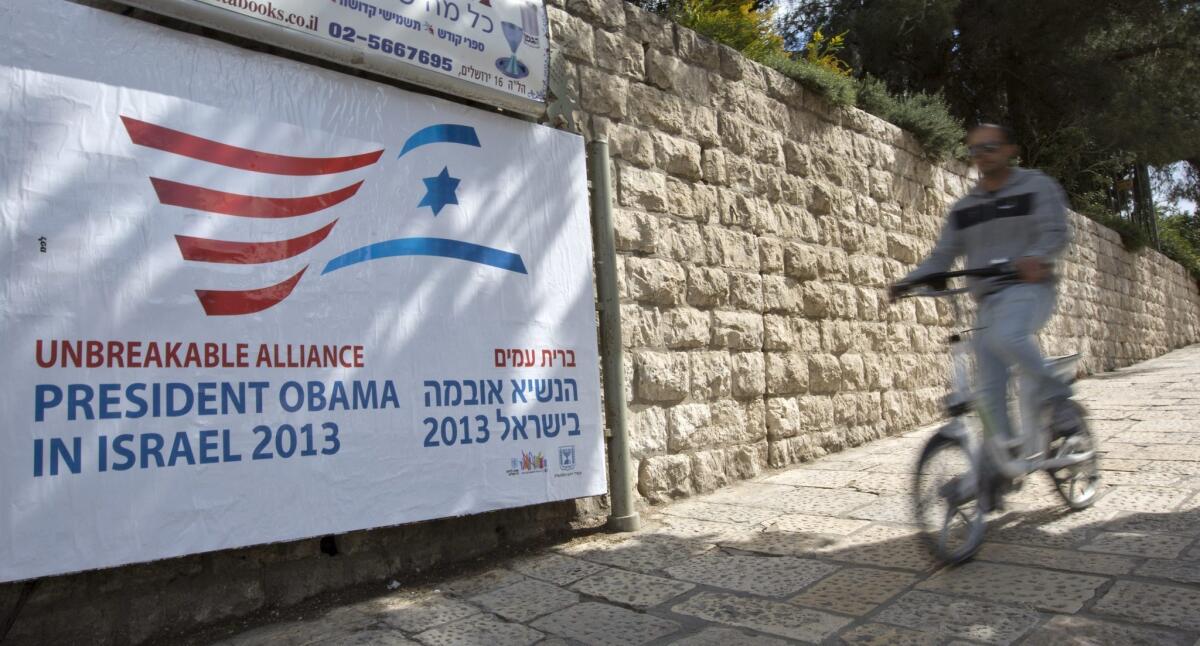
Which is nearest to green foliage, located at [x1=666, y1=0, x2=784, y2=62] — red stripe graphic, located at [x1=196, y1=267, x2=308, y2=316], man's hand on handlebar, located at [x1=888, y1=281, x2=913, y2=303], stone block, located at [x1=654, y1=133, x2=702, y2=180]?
stone block, located at [x1=654, y1=133, x2=702, y2=180]

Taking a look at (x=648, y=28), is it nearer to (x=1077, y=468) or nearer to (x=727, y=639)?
(x=1077, y=468)

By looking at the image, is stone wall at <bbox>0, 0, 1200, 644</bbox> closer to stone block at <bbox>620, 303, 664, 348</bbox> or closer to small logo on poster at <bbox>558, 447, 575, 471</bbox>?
stone block at <bbox>620, 303, 664, 348</bbox>

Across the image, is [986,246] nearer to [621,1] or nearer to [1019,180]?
[1019,180]

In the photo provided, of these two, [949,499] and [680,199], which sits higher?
[680,199]

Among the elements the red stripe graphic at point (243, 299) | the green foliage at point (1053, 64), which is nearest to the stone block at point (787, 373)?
the red stripe graphic at point (243, 299)

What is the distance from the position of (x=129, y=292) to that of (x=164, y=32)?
1.03 meters

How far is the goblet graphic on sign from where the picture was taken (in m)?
4.08

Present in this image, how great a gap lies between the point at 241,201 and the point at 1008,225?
312 cm

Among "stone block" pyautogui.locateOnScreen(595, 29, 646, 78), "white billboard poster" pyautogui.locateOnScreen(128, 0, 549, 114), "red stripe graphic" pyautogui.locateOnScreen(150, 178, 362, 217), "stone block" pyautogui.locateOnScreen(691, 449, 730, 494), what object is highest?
"stone block" pyautogui.locateOnScreen(595, 29, 646, 78)

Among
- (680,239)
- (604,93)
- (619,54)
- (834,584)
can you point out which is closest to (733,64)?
(619,54)

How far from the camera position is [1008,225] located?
3320 mm

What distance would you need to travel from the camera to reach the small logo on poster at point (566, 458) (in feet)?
13.3

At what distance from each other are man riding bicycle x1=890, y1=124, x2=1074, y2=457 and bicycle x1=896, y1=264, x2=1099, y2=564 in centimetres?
5

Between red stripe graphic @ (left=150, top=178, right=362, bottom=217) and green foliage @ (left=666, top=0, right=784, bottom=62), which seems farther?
green foliage @ (left=666, top=0, right=784, bottom=62)
